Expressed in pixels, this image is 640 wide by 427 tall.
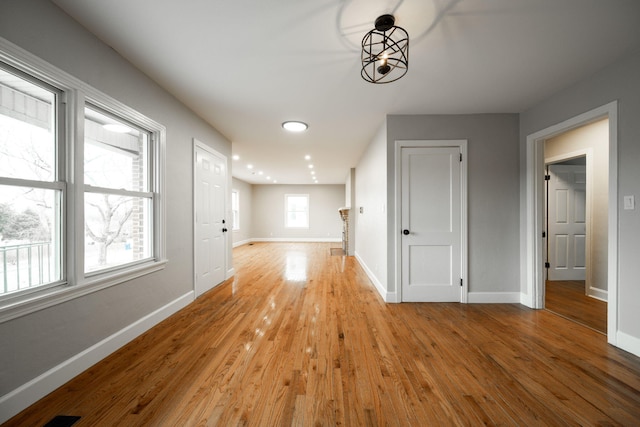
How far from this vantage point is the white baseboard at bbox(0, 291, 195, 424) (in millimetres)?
1487

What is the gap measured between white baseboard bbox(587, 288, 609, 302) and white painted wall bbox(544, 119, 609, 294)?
39 millimetres

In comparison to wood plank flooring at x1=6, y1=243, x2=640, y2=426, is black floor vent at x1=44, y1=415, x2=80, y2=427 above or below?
above

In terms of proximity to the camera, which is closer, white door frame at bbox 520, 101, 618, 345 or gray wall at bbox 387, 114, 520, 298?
white door frame at bbox 520, 101, 618, 345

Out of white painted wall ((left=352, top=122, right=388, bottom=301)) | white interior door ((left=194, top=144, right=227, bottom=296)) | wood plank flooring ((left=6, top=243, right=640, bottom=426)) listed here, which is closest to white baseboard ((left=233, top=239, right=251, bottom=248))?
white interior door ((left=194, top=144, right=227, bottom=296))

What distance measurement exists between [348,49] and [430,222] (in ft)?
7.67

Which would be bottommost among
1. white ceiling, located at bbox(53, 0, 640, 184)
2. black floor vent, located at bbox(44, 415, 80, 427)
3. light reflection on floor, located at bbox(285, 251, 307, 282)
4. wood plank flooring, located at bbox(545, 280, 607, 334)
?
light reflection on floor, located at bbox(285, 251, 307, 282)

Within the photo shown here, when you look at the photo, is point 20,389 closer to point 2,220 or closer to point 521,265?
point 2,220

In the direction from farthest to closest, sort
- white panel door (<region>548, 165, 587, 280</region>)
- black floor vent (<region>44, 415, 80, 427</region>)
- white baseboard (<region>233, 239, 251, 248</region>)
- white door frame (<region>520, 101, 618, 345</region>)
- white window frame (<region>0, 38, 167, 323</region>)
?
white baseboard (<region>233, 239, 251, 248</region>), white panel door (<region>548, 165, 587, 280</region>), white door frame (<region>520, 101, 618, 345</region>), white window frame (<region>0, 38, 167, 323</region>), black floor vent (<region>44, 415, 80, 427</region>)

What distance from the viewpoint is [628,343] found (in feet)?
7.26

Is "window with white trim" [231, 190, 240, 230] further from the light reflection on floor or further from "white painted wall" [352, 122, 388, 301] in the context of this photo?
"white painted wall" [352, 122, 388, 301]

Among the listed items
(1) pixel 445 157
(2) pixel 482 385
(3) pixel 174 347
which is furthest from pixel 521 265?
(3) pixel 174 347

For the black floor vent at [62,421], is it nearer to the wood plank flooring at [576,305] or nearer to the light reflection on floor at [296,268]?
the light reflection on floor at [296,268]

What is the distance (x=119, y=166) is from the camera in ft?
7.98

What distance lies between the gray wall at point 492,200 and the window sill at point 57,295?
2.94 meters
